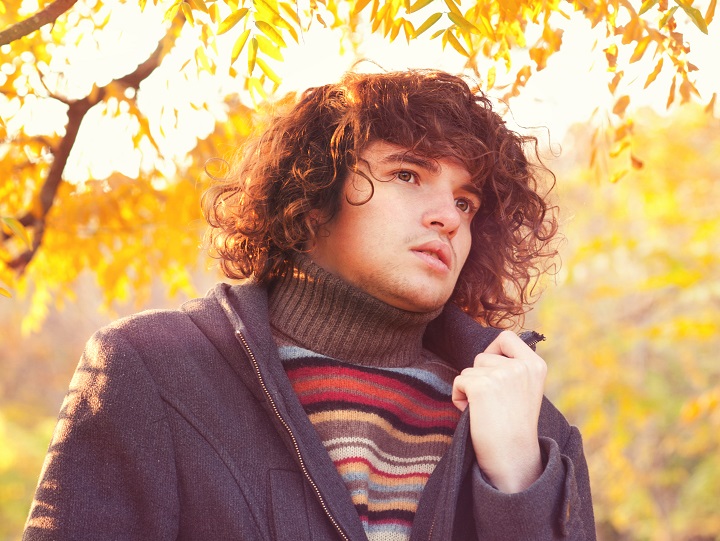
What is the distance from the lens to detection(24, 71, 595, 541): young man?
1853mm

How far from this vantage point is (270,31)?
195cm

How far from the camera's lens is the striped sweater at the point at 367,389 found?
6.84 feet

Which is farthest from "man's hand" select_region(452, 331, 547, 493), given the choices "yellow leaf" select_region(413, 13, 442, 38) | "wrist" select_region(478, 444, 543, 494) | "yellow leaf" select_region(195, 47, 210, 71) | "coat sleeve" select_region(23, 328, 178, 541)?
"yellow leaf" select_region(195, 47, 210, 71)

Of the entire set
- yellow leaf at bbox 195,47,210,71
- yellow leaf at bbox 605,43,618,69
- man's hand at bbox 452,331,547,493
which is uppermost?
yellow leaf at bbox 195,47,210,71

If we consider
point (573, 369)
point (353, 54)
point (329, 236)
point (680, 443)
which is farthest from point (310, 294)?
point (680, 443)

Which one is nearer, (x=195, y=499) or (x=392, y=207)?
(x=195, y=499)

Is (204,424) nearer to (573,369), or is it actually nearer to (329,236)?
(329,236)

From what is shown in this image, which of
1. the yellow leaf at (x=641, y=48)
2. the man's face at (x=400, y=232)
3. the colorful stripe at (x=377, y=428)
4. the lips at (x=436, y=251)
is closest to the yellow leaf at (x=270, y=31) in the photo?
the man's face at (x=400, y=232)

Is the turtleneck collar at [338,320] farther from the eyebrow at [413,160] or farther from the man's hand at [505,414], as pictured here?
the eyebrow at [413,160]

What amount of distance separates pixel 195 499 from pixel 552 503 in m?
0.80

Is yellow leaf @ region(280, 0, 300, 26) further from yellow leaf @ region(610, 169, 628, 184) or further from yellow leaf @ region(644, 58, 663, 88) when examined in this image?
yellow leaf @ region(610, 169, 628, 184)

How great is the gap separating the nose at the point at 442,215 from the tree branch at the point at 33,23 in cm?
101

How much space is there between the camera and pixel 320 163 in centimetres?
255

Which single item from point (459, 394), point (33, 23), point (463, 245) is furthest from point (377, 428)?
point (33, 23)
